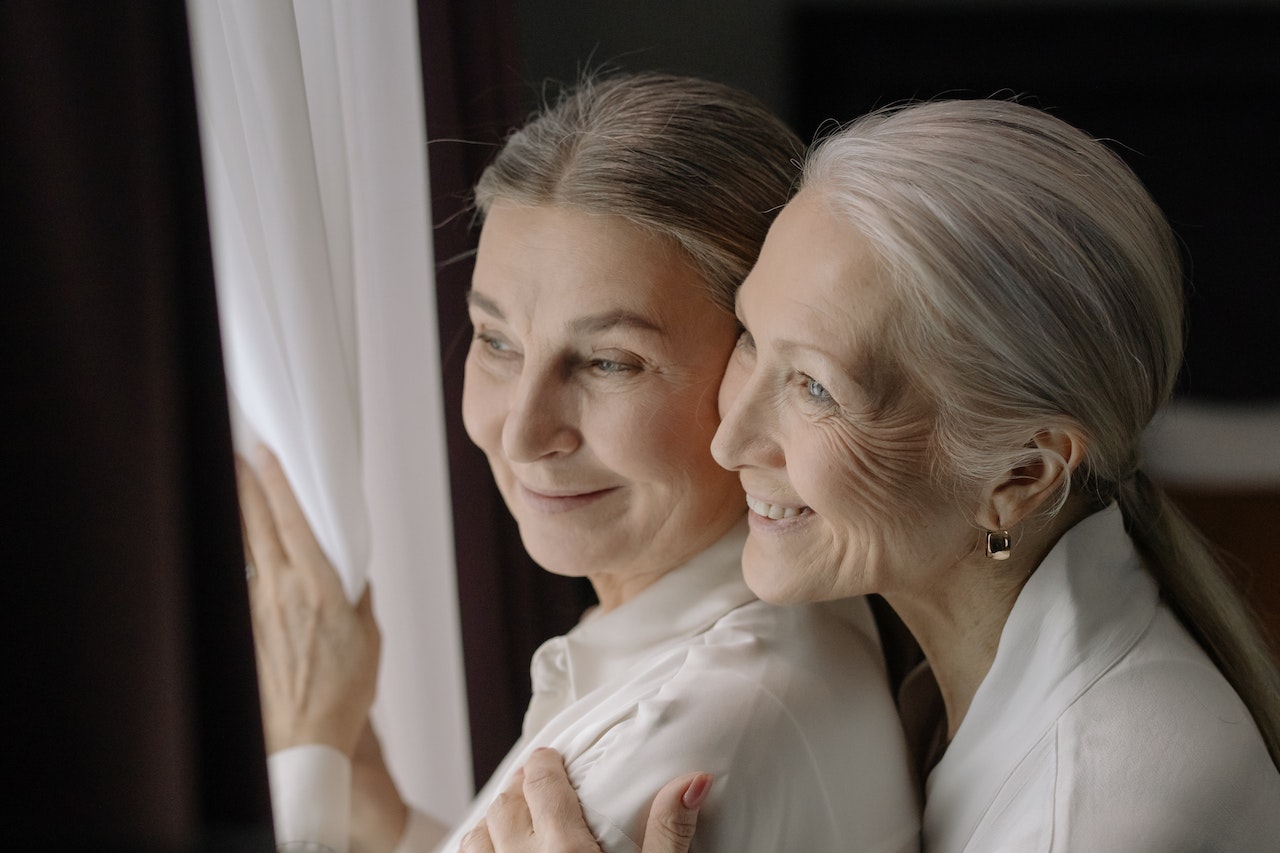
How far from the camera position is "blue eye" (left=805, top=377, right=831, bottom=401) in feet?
3.37

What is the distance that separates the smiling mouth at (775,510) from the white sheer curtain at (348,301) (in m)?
0.50

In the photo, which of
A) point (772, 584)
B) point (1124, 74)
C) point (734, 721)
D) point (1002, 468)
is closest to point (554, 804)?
point (734, 721)

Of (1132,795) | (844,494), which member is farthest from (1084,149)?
(1132,795)

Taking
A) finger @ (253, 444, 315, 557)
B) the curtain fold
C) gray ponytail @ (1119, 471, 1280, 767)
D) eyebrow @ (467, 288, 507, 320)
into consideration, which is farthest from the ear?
finger @ (253, 444, 315, 557)

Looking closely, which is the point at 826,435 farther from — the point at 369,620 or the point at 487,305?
the point at 369,620

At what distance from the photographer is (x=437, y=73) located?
1.56 metres

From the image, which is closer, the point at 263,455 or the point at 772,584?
the point at 772,584

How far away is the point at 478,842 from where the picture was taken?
107cm

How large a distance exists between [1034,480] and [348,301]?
795mm

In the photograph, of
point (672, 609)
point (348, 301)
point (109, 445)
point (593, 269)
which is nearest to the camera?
point (109, 445)

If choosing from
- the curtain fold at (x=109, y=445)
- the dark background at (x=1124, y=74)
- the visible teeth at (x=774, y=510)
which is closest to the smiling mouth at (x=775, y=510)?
the visible teeth at (x=774, y=510)

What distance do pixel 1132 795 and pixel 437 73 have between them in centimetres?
122

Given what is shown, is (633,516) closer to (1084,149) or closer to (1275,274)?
(1084,149)

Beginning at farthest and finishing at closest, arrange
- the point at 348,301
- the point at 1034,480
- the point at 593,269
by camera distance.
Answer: the point at 348,301
the point at 593,269
the point at 1034,480
